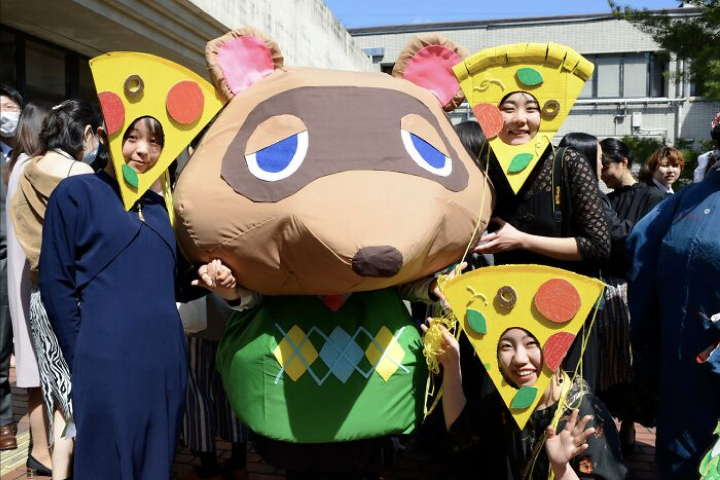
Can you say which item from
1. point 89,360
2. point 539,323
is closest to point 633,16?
point 539,323

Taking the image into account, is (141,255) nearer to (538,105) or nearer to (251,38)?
(251,38)

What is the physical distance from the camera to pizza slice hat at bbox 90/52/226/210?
217cm

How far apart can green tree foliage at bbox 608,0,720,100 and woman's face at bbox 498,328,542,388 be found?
720 cm

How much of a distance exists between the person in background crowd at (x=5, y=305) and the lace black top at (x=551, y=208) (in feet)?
9.01

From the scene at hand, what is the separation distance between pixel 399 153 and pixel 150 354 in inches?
42.0

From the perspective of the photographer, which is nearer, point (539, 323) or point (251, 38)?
point (539, 323)

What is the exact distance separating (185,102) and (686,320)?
1877 millimetres

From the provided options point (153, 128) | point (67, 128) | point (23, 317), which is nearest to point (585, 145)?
point (153, 128)

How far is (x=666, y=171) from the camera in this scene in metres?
4.73

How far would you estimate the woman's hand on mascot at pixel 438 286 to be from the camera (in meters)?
2.19

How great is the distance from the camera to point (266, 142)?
2158 millimetres

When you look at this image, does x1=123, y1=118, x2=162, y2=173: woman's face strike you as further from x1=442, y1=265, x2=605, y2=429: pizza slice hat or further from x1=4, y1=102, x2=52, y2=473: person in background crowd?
x1=4, y1=102, x2=52, y2=473: person in background crowd

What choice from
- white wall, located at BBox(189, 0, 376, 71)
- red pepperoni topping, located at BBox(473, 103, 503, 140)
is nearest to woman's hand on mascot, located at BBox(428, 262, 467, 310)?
red pepperoni topping, located at BBox(473, 103, 503, 140)

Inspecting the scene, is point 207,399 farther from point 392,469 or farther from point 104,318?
point 392,469
